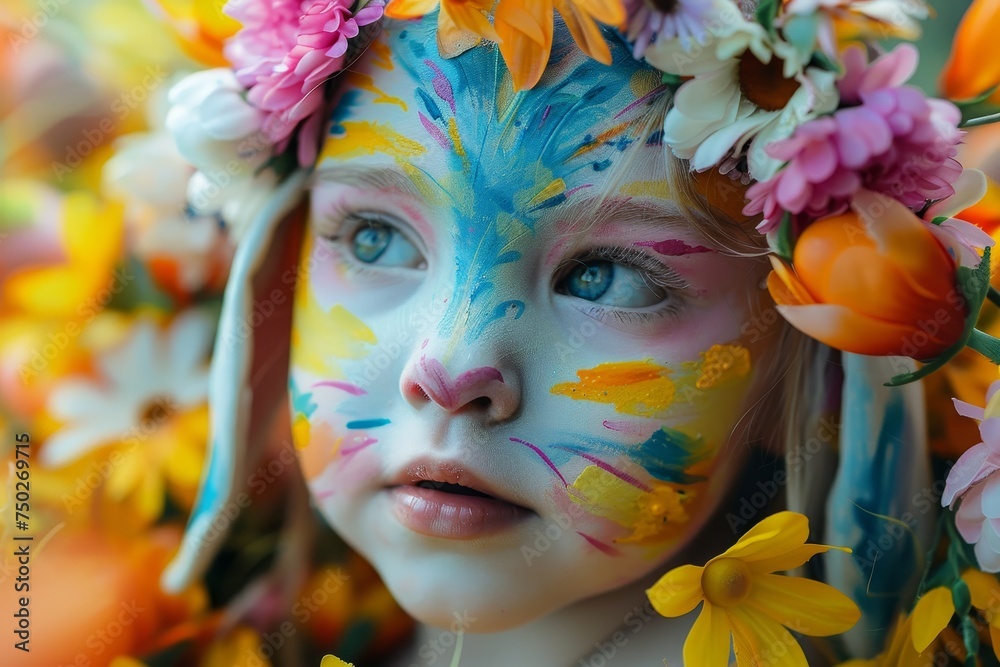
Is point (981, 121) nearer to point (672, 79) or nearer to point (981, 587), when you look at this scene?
point (672, 79)

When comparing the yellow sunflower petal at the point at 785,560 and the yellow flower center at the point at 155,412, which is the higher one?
the yellow sunflower petal at the point at 785,560

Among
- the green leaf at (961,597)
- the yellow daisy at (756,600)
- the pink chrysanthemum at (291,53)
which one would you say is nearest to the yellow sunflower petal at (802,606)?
the yellow daisy at (756,600)

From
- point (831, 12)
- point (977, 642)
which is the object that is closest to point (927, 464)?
point (977, 642)

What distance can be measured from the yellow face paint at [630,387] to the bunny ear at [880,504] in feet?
0.62

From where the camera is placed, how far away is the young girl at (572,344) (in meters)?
0.75

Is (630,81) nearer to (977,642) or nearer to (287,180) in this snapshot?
(287,180)

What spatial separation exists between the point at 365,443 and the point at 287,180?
0.92ft

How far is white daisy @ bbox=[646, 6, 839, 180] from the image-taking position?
2.28 feet

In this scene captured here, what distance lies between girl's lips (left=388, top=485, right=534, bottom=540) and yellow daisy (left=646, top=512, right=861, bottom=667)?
0.14 meters

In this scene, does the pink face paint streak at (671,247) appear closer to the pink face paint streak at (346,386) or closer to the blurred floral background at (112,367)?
the pink face paint streak at (346,386)

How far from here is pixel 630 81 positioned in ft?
2.47

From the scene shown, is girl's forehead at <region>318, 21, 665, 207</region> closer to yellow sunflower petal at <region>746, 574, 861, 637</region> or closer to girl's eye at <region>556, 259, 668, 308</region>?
girl's eye at <region>556, 259, 668, 308</region>

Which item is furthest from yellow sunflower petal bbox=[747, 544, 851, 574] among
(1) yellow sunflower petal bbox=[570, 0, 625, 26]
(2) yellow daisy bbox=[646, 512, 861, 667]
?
(1) yellow sunflower petal bbox=[570, 0, 625, 26]

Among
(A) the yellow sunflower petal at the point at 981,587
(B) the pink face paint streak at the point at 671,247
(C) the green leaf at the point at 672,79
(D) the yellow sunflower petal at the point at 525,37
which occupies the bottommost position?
(A) the yellow sunflower petal at the point at 981,587
